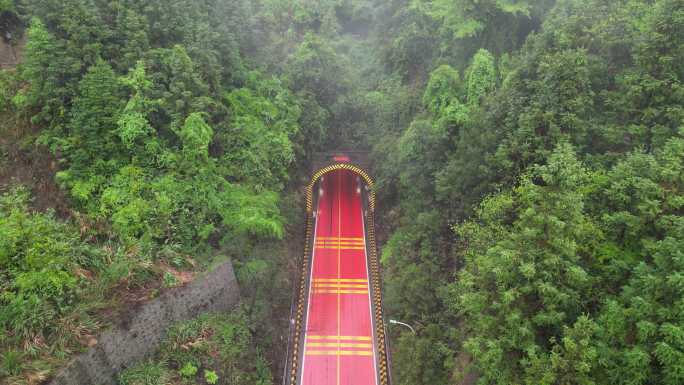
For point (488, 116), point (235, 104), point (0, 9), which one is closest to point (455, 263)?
point (488, 116)

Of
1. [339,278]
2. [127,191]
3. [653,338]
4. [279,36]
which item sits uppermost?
[279,36]

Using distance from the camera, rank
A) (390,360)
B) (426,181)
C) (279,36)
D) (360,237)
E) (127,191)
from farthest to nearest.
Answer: (279,36), (360,237), (426,181), (390,360), (127,191)

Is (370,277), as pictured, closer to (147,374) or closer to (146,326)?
(146,326)

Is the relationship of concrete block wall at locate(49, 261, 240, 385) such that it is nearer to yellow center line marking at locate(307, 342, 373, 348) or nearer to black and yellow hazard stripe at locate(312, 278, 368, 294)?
yellow center line marking at locate(307, 342, 373, 348)

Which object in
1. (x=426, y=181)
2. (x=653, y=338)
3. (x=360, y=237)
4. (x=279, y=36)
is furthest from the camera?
(x=279, y=36)

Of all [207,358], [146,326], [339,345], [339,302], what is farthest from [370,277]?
[146,326]

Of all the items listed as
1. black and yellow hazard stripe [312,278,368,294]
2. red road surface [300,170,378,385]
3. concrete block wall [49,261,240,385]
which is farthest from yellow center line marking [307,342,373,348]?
concrete block wall [49,261,240,385]

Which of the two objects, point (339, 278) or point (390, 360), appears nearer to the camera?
point (390, 360)

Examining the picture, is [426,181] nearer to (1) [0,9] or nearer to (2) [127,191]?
(2) [127,191]
